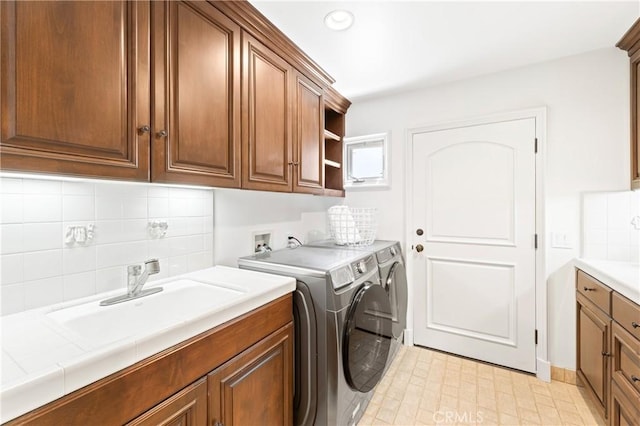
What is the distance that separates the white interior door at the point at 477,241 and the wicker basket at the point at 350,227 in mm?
467

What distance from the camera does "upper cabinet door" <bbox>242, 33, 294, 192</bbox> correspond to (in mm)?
1501

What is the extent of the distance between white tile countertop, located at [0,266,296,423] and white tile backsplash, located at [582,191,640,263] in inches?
89.0

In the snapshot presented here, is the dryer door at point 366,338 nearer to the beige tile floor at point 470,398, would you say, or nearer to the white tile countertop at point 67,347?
the beige tile floor at point 470,398

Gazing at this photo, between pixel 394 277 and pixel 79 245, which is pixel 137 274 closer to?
pixel 79 245

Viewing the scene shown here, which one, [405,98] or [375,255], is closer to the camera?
[375,255]

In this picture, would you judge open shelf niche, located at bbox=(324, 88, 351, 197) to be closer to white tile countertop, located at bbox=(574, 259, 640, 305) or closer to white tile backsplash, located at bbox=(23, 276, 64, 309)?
white tile countertop, located at bbox=(574, 259, 640, 305)

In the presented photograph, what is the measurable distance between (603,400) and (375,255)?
4.87 ft

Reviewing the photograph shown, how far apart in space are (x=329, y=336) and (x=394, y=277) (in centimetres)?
101

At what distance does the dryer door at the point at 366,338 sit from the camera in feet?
4.82

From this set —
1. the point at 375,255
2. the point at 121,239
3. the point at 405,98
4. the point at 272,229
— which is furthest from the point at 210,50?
the point at 405,98

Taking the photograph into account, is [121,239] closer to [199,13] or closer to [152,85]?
[152,85]

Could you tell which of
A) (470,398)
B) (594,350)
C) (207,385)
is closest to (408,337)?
(470,398)

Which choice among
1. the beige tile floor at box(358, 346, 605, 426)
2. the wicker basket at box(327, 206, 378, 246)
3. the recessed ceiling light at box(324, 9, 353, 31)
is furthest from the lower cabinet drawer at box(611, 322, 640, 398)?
the recessed ceiling light at box(324, 9, 353, 31)

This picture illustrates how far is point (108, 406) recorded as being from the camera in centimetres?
70
